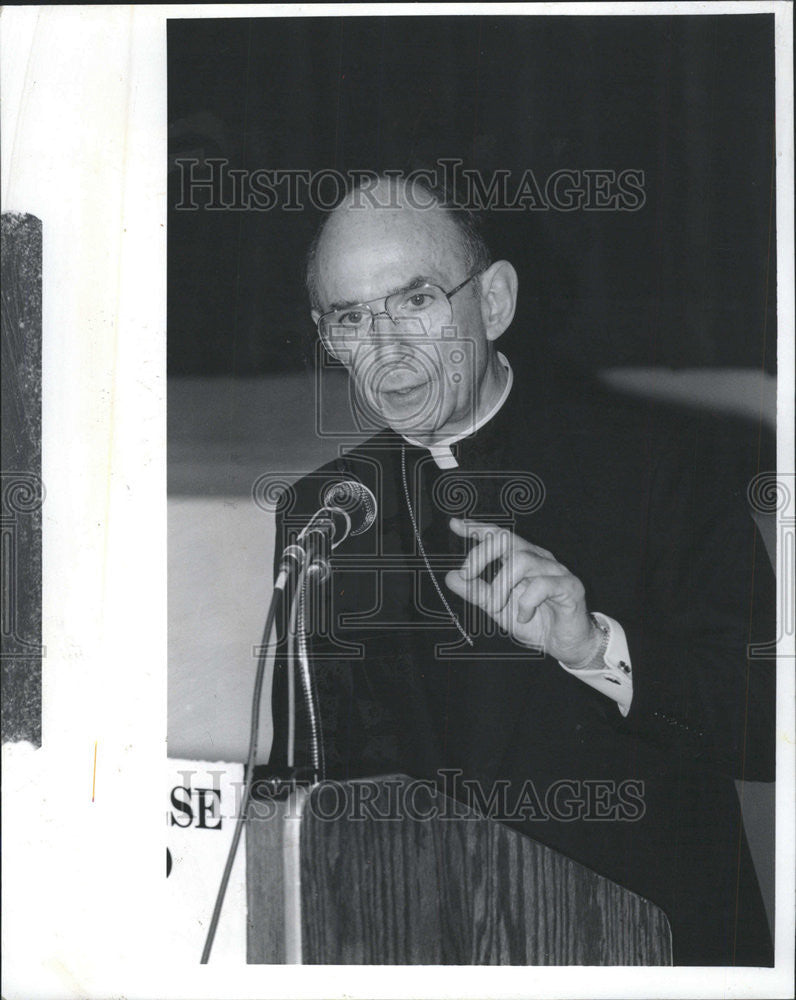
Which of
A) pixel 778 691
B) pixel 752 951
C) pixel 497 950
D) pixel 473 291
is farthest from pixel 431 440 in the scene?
pixel 752 951

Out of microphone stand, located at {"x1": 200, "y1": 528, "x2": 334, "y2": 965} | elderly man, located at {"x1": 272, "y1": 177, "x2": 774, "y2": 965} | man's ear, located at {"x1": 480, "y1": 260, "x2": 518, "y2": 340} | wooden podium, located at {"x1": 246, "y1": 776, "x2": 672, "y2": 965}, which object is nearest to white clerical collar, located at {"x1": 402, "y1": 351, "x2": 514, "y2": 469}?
elderly man, located at {"x1": 272, "y1": 177, "x2": 774, "y2": 965}

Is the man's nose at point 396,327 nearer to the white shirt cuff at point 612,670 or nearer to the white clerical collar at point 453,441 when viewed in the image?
the white clerical collar at point 453,441

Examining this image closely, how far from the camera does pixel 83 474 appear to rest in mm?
1750

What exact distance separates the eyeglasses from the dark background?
0.20 ft

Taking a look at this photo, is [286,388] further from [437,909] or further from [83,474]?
[437,909]

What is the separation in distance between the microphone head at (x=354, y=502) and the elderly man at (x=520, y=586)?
0.7 inches

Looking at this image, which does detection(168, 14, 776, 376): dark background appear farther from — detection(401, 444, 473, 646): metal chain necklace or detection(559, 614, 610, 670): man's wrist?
detection(559, 614, 610, 670): man's wrist

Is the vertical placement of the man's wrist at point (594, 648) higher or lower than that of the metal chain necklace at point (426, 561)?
lower

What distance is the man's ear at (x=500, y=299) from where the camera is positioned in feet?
A: 5.54

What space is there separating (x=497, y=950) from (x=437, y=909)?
0.14 m

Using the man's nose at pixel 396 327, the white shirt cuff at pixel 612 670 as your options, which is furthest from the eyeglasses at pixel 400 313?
the white shirt cuff at pixel 612 670

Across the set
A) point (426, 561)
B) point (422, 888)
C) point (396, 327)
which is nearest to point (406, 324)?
point (396, 327)

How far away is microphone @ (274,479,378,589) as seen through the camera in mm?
1700

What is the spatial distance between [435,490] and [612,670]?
470 mm
